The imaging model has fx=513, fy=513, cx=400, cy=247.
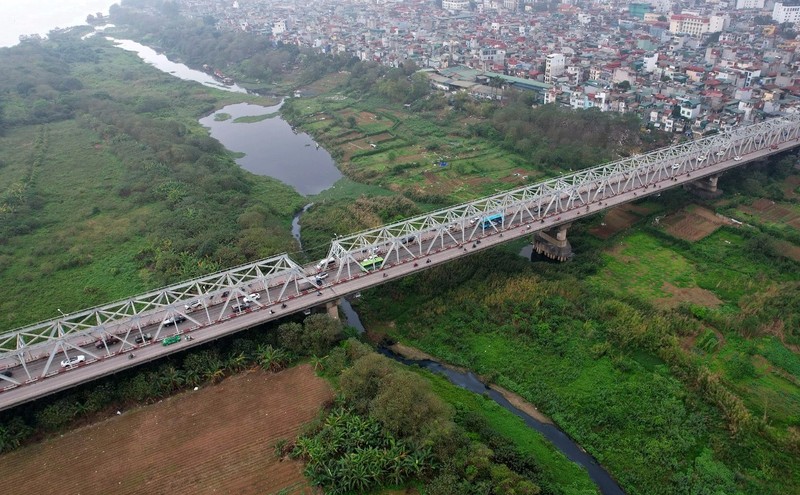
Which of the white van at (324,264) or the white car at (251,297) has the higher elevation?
the white van at (324,264)

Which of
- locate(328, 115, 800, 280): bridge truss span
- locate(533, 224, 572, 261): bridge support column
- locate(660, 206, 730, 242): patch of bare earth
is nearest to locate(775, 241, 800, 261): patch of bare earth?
locate(660, 206, 730, 242): patch of bare earth

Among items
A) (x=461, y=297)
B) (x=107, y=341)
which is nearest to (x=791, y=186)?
(x=461, y=297)

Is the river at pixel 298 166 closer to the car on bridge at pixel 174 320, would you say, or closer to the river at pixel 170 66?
the river at pixel 170 66

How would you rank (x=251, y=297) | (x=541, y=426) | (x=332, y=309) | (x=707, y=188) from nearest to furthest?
(x=541, y=426) < (x=251, y=297) < (x=332, y=309) < (x=707, y=188)

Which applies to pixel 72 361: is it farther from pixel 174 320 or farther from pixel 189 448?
pixel 189 448

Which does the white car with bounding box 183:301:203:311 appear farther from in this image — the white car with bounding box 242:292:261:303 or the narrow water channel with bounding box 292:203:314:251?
the narrow water channel with bounding box 292:203:314:251

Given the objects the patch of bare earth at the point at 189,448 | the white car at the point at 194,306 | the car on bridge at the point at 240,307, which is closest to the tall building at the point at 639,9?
the car on bridge at the point at 240,307
